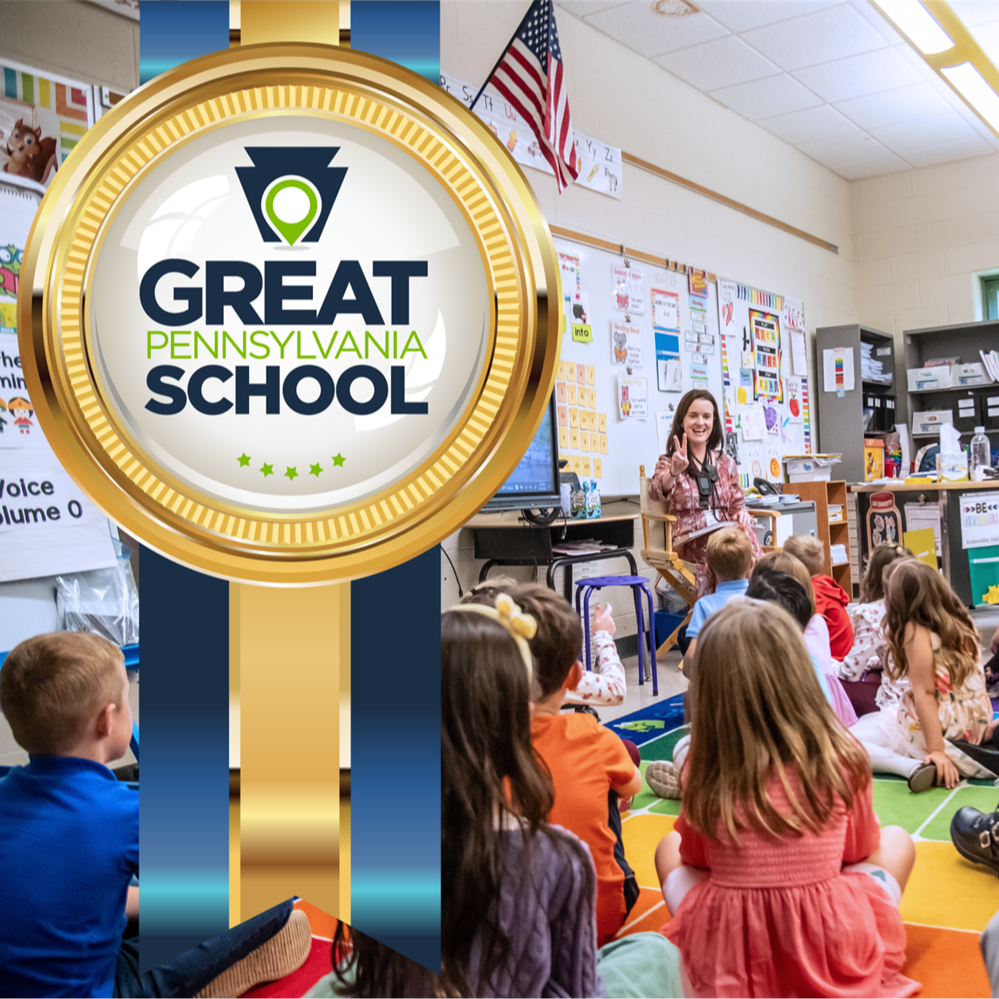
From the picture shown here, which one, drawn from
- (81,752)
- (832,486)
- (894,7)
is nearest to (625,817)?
(81,752)

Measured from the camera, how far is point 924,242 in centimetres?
631

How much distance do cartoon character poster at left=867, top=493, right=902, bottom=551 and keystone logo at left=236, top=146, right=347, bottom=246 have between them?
481cm

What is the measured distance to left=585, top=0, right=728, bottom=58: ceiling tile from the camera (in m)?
3.92

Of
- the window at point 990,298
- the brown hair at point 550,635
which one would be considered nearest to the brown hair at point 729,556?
the brown hair at point 550,635

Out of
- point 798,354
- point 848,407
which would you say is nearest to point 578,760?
point 798,354

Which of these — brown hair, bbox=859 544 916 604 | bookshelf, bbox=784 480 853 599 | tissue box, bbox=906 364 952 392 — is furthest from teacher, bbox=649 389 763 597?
tissue box, bbox=906 364 952 392

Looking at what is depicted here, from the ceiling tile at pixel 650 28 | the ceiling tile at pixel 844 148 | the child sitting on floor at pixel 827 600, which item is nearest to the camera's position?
the child sitting on floor at pixel 827 600

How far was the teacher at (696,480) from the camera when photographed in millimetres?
2455

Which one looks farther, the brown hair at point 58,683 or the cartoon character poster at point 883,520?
the cartoon character poster at point 883,520

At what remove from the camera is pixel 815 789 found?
2.98 feet

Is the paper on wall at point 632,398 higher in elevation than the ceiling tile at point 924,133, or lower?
lower

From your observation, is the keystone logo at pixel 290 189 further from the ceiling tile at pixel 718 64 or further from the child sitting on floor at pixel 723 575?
the ceiling tile at pixel 718 64

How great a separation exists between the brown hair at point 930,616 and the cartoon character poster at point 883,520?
3.15 m

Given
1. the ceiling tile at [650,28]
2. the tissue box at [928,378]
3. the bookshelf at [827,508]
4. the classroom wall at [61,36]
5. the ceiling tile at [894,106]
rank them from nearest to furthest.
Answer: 1. the classroom wall at [61,36]
2. the ceiling tile at [650,28]
3. the bookshelf at [827,508]
4. the ceiling tile at [894,106]
5. the tissue box at [928,378]
